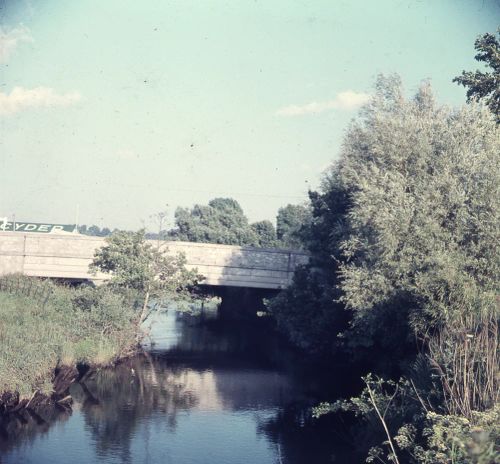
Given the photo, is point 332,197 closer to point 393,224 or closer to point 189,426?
point 393,224

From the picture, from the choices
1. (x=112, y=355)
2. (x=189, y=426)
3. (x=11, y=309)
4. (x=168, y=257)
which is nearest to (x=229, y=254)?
(x=168, y=257)

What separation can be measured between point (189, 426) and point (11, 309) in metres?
11.2

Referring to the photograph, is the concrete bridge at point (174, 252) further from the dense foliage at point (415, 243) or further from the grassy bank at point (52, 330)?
the dense foliage at point (415, 243)

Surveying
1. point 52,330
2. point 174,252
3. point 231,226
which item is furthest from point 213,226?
point 52,330

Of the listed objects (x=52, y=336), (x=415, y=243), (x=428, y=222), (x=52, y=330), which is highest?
(x=428, y=222)

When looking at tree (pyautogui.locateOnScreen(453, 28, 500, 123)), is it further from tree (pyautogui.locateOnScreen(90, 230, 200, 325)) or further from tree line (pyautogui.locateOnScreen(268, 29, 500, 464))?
tree (pyautogui.locateOnScreen(90, 230, 200, 325))

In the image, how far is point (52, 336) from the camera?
28.3 m

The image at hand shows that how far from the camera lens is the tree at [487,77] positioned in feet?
90.7

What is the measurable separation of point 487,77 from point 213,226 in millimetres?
56422

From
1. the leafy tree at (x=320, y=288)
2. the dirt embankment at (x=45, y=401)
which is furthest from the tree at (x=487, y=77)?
the dirt embankment at (x=45, y=401)

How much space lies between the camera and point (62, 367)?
1084 inches

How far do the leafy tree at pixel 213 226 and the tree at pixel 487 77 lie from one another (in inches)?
1974

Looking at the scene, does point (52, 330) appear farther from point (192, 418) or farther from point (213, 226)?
point (213, 226)

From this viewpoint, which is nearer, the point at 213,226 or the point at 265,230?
the point at 213,226
